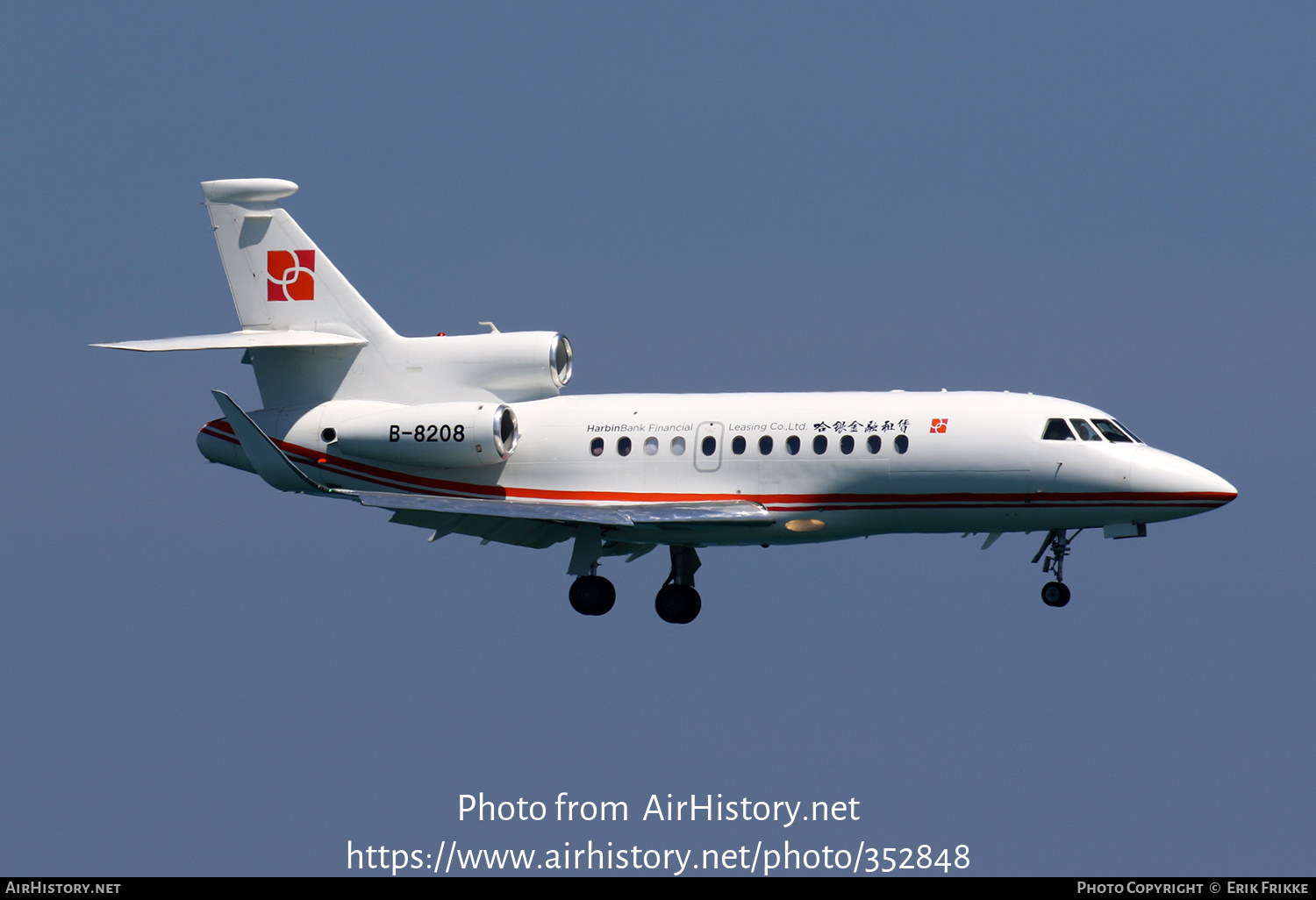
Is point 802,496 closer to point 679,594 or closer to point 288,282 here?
point 679,594

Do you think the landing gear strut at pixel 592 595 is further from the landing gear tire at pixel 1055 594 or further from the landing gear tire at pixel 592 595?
the landing gear tire at pixel 1055 594

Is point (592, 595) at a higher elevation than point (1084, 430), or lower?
lower

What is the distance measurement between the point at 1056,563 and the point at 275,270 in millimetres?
16889

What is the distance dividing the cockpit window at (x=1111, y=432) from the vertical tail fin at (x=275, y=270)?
14.7m

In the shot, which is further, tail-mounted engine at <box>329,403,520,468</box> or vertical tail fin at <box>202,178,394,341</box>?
vertical tail fin at <box>202,178,394,341</box>

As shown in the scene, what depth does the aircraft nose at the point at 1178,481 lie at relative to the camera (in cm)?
3091

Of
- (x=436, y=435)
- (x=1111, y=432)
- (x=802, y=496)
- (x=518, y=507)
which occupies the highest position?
(x=1111, y=432)

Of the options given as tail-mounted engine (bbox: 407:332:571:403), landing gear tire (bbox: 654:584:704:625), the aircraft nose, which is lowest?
landing gear tire (bbox: 654:584:704:625)

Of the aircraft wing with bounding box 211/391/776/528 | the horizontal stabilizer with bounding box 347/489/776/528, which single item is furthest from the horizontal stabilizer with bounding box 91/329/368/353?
the horizontal stabilizer with bounding box 347/489/776/528

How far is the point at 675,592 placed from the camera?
34.4 metres

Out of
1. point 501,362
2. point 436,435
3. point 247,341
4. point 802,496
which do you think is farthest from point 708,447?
point 247,341

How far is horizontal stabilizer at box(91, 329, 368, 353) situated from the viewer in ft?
110

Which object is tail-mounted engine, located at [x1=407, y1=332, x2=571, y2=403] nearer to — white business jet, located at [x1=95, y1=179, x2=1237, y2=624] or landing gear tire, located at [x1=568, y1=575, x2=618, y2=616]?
white business jet, located at [x1=95, y1=179, x2=1237, y2=624]

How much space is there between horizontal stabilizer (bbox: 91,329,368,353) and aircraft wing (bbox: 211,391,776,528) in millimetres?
3049
